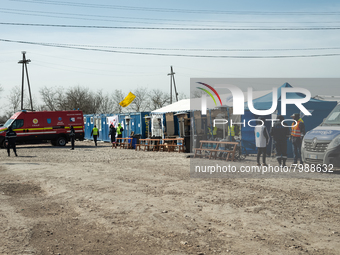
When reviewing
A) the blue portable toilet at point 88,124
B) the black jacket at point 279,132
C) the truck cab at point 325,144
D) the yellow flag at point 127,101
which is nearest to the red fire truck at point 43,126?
the yellow flag at point 127,101

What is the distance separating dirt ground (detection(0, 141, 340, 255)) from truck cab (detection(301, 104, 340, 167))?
1.23m

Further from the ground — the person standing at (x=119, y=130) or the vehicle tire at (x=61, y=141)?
the person standing at (x=119, y=130)

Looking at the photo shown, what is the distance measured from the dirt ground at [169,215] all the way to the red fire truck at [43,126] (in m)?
16.3

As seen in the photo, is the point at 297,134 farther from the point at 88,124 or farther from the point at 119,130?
the point at 88,124

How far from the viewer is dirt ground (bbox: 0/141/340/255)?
5359 mm

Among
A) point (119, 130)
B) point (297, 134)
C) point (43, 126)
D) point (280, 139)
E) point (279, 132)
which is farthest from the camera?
point (119, 130)

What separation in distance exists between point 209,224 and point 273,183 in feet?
14.2

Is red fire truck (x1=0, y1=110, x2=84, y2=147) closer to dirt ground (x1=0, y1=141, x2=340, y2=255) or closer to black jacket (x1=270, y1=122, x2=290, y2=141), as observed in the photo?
dirt ground (x1=0, y1=141, x2=340, y2=255)

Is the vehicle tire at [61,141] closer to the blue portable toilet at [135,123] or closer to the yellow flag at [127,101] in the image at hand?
the blue portable toilet at [135,123]

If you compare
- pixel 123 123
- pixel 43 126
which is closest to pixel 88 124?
pixel 123 123

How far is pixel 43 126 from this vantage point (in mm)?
27562

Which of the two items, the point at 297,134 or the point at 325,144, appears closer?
the point at 325,144

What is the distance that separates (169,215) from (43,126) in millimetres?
22659

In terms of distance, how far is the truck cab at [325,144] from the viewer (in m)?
11.5
